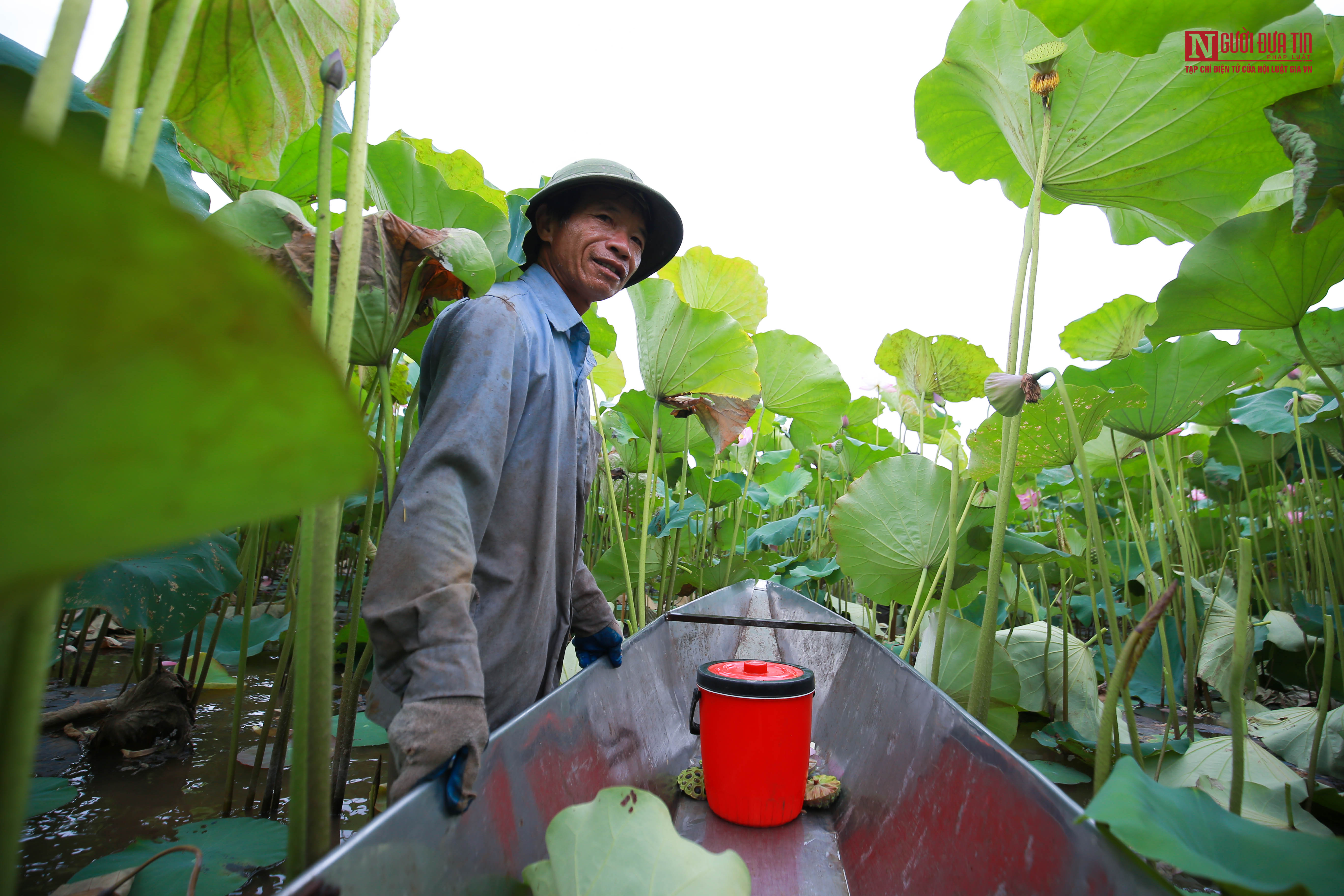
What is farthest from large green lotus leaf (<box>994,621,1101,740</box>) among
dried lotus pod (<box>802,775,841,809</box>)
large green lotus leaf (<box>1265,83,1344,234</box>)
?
large green lotus leaf (<box>1265,83,1344,234</box>)

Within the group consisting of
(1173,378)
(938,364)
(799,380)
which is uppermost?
(799,380)

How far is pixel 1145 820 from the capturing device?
0.48 metres

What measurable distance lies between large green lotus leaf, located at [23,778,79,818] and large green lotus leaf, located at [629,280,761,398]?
1.71m

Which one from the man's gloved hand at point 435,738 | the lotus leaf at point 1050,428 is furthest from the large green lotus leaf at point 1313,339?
the man's gloved hand at point 435,738

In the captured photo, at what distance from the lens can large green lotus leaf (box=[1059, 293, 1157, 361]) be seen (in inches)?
73.0

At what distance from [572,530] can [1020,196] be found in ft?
5.26

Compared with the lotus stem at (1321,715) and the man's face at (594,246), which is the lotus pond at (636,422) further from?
the man's face at (594,246)

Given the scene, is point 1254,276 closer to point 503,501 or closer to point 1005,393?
point 1005,393

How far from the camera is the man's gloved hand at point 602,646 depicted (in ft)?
4.25

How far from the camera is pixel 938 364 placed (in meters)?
2.10

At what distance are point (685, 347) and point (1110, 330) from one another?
Answer: 4.63ft

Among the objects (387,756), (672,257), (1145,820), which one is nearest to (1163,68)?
(672,257)

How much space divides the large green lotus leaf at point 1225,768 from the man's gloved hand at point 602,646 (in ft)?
3.79

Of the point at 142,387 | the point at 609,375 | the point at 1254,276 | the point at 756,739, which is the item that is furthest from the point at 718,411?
the point at 142,387
